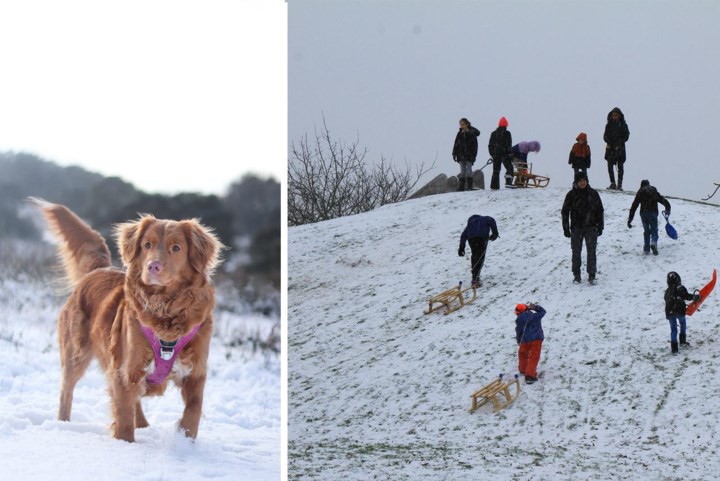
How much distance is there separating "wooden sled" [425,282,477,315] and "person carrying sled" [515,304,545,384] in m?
2.84

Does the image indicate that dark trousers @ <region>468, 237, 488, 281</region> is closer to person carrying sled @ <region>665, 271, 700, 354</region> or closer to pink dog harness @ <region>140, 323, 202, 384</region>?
person carrying sled @ <region>665, 271, 700, 354</region>

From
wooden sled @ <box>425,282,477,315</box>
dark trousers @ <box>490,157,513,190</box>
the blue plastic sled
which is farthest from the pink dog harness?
dark trousers @ <box>490,157,513,190</box>

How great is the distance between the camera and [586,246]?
15539 mm

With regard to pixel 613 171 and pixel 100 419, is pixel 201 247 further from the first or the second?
pixel 613 171

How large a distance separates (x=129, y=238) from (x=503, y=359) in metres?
7.25

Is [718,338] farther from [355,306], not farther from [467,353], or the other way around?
[355,306]

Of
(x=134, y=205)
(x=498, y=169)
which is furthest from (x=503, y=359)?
(x=498, y=169)

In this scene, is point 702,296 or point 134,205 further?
point 702,296

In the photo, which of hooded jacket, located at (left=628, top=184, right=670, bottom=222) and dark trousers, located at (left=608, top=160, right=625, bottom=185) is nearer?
hooded jacket, located at (left=628, top=184, right=670, bottom=222)

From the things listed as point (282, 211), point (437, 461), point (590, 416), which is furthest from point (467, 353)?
point (282, 211)

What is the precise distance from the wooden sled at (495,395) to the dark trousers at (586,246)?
11.4ft

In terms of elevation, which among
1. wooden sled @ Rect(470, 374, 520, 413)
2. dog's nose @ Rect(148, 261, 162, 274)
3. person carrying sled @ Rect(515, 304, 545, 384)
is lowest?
wooden sled @ Rect(470, 374, 520, 413)

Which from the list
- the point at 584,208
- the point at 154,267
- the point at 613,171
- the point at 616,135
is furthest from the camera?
the point at 613,171

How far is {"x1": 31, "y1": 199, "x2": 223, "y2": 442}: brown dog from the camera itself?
7543mm
